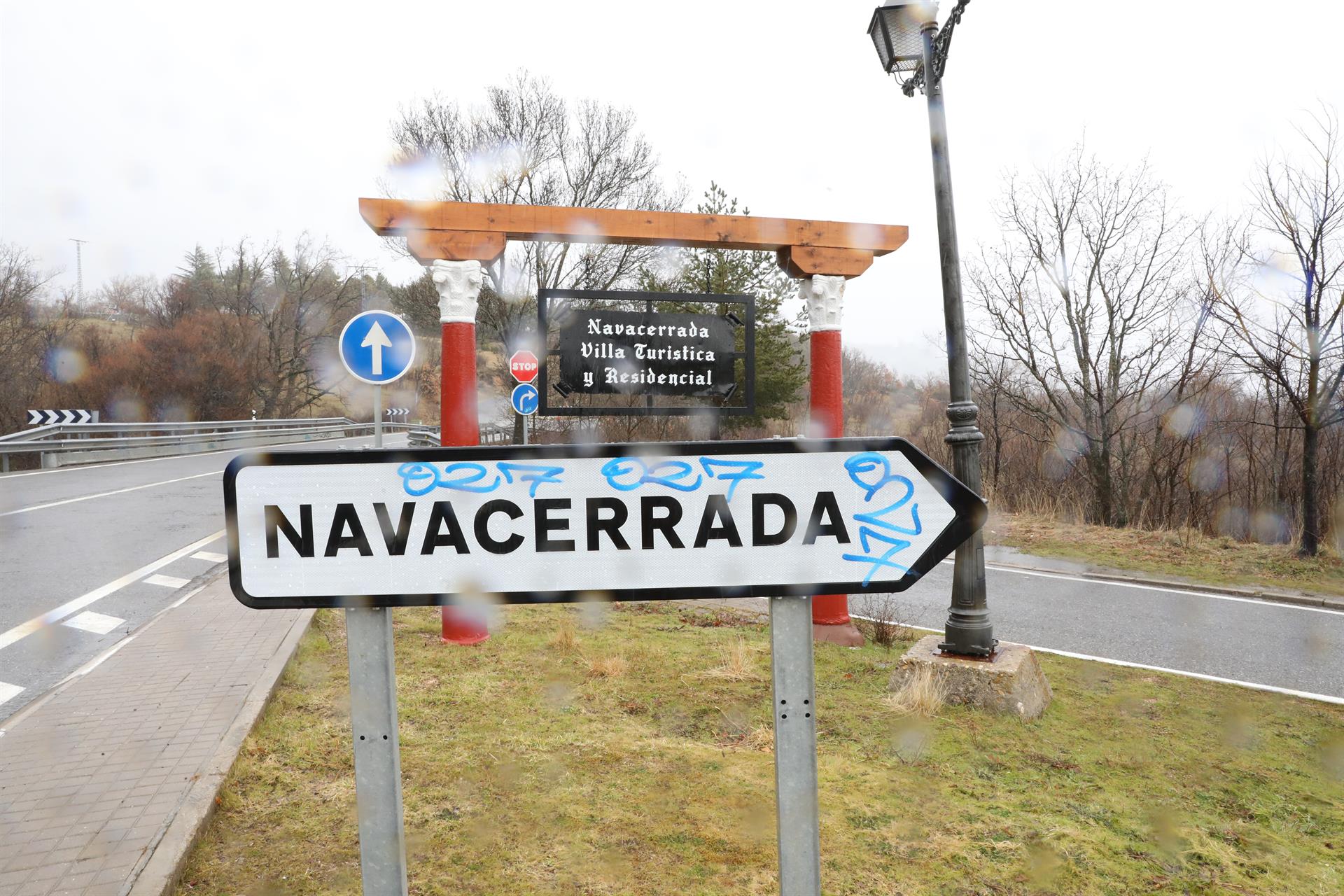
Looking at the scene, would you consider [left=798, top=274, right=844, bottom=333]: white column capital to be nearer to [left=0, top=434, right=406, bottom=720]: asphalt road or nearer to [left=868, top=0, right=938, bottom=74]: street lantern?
[left=868, top=0, right=938, bottom=74]: street lantern

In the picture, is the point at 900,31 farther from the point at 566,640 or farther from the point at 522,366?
the point at 522,366

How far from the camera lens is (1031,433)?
21672 millimetres

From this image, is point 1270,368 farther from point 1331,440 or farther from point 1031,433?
point 1031,433

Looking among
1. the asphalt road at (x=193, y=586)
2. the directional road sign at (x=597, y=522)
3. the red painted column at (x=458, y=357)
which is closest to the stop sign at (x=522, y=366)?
the asphalt road at (x=193, y=586)

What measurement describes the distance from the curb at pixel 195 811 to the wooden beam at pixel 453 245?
3.29 metres

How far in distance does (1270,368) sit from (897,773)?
36.4ft

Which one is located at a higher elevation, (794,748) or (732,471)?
(732,471)

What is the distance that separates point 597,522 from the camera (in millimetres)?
1721

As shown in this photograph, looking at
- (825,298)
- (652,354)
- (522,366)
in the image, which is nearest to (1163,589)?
(825,298)

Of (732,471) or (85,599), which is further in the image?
(85,599)

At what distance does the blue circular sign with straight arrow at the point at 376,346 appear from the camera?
7.27 meters

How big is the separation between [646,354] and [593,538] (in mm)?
4903

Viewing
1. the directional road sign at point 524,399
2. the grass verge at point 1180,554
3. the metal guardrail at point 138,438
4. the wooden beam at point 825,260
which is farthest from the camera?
the metal guardrail at point 138,438

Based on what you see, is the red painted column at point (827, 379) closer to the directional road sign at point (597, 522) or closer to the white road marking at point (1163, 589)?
the white road marking at point (1163, 589)
